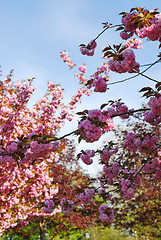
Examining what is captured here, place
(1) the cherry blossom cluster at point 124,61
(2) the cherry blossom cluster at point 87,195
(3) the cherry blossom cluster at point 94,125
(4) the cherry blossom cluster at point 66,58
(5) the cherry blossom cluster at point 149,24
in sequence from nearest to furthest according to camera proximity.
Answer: (5) the cherry blossom cluster at point 149,24
(3) the cherry blossom cluster at point 94,125
(1) the cherry blossom cluster at point 124,61
(2) the cherry blossom cluster at point 87,195
(4) the cherry blossom cluster at point 66,58

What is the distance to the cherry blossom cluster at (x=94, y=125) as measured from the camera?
2.54 meters

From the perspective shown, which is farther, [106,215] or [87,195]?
[87,195]

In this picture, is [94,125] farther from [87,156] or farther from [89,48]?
[89,48]

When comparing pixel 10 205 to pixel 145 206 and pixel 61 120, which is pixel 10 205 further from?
pixel 145 206

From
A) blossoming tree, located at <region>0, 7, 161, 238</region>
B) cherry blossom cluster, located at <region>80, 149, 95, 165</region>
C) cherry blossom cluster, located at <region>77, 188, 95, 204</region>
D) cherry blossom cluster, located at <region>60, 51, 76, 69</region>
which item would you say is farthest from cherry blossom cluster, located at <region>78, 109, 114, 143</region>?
cherry blossom cluster, located at <region>60, 51, 76, 69</region>

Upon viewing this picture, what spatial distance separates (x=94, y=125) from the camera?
100 inches

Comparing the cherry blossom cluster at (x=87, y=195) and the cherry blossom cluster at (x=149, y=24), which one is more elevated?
the cherry blossom cluster at (x=149, y=24)

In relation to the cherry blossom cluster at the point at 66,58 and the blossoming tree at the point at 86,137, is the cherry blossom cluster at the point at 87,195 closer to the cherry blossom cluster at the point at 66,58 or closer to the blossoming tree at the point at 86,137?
the blossoming tree at the point at 86,137

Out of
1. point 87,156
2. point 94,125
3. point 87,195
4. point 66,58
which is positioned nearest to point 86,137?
point 94,125

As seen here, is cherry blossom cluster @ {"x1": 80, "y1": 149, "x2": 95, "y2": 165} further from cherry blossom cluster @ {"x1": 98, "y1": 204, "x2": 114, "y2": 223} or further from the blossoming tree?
cherry blossom cluster @ {"x1": 98, "y1": 204, "x2": 114, "y2": 223}

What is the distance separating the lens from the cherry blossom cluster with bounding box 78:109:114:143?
2541 mm

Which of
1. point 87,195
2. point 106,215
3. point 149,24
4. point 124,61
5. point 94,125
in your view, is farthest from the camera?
point 87,195

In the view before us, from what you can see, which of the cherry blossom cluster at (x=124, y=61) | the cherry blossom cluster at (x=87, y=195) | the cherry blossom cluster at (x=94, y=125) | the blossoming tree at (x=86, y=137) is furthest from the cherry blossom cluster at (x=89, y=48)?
the cherry blossom cluster at (x=87, y=195)

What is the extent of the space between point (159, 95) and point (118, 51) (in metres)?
0.80
